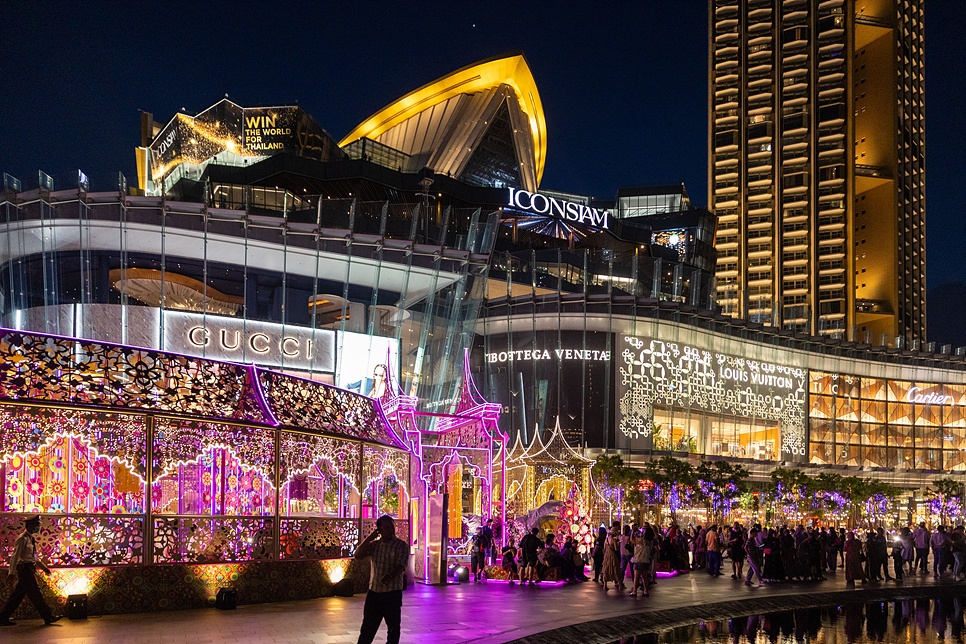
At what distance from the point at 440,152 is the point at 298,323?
42.9m

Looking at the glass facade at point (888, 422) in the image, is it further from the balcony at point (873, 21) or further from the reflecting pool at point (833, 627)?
the balcony at point (873, 21)

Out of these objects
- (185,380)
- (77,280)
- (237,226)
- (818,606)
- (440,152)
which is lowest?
(818,606)

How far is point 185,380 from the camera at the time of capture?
14484 mm

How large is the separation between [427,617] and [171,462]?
189 inches

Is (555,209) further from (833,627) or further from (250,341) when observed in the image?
(833,627)

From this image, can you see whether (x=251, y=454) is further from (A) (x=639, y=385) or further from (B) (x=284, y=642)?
(A) (x=639, y=385)

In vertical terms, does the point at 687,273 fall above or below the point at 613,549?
above

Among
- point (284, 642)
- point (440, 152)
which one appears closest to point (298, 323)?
point (284, 642)

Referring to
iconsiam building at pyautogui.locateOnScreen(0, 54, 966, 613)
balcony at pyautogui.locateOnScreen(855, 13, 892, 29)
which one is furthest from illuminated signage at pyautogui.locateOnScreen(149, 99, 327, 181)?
balcony at pyautogui.locateOnScreen(855, 13, 892, 29)

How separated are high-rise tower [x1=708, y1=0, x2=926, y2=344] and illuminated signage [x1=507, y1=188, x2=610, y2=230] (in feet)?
150

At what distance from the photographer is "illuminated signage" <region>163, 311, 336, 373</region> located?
102 feet

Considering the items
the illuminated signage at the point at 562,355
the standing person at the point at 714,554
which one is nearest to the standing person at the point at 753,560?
the standing person at the point at 714,554

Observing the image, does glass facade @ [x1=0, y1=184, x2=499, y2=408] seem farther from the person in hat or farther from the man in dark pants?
the man in dark pants

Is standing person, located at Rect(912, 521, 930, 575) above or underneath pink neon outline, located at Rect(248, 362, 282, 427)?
underneath
